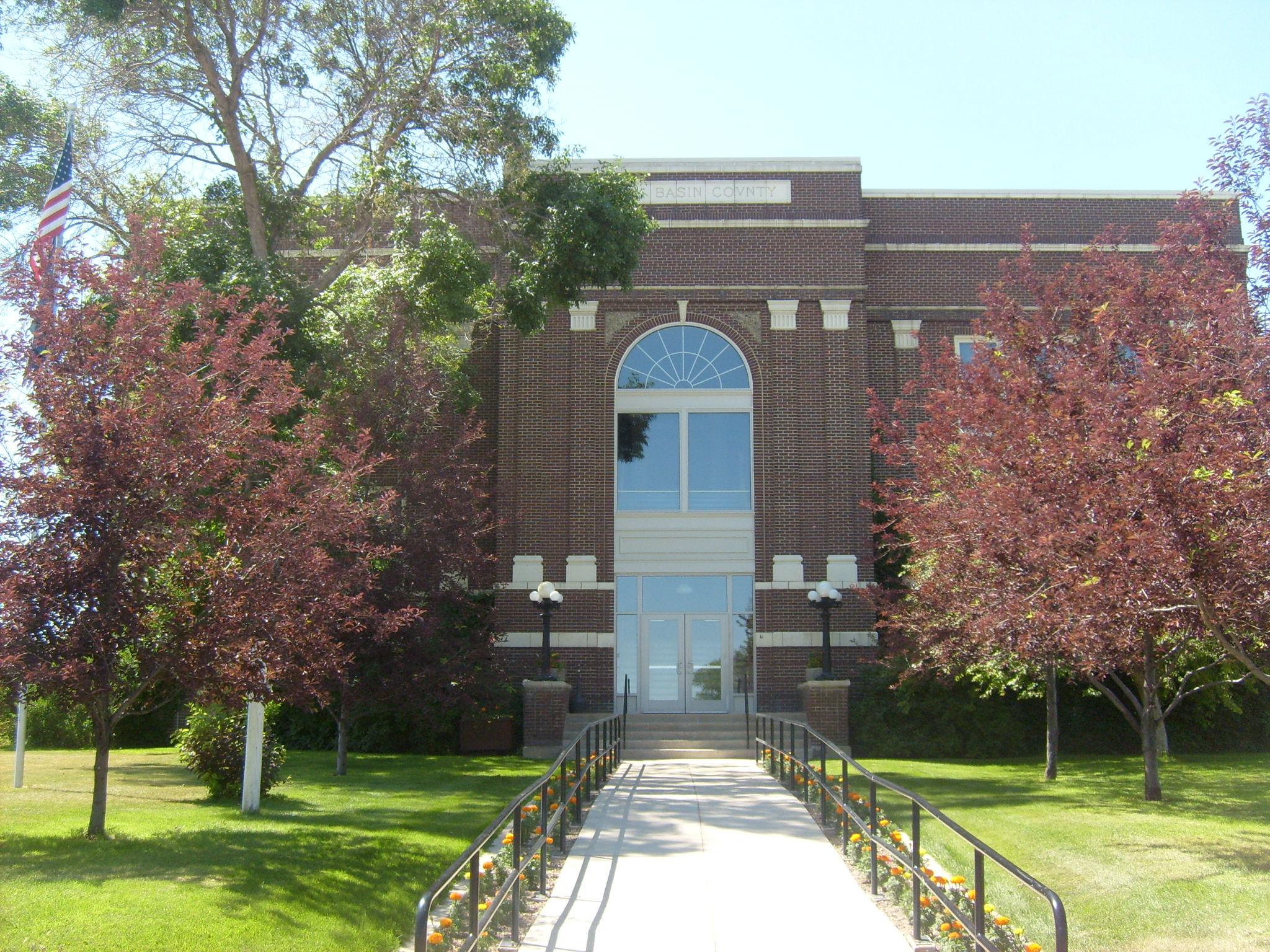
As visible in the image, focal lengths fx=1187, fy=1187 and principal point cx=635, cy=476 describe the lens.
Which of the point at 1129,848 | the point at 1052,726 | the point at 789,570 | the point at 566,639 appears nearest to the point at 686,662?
the point at 566,639

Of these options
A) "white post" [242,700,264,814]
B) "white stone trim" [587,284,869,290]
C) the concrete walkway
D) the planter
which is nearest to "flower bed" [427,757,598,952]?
the concrete walkway

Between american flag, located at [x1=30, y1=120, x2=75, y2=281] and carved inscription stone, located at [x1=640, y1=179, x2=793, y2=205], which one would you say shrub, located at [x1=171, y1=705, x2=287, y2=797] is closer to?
american flag, located at [x1=30, y1=120, x2=75, y2=281]

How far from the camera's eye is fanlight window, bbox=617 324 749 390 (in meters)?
26.2

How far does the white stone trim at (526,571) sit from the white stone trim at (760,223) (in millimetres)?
7816

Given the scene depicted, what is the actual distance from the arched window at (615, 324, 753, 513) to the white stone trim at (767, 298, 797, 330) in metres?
1.10

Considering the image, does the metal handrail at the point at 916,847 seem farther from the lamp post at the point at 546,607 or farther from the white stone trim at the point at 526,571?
the white stone trim at the point at 526,571

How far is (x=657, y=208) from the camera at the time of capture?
85.8ft

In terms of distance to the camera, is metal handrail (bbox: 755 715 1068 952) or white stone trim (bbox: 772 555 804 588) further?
white stone trim (bbox: 772 555 804 588)

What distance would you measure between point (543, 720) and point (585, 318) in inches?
353

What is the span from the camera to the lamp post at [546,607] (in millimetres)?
22000

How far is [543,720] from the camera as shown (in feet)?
72.3

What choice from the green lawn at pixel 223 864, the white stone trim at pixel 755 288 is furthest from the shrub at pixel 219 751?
the white stone trim at pixel 755 288

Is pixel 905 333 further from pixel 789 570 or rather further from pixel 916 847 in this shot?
pixel 916 847

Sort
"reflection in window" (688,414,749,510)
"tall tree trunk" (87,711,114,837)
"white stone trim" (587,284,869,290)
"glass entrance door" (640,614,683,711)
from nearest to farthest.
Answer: "tall tree trunk" (87,711,114,837), "glass entrance door" (640,614,683,711), "reflection in window" (688,414,749,510), "white stone trim" (587,284,869,290)
